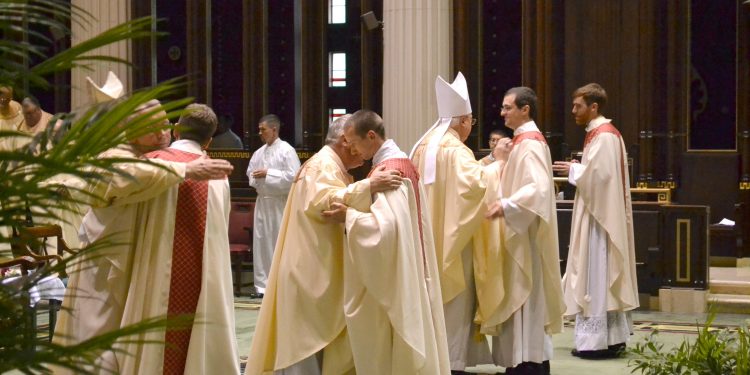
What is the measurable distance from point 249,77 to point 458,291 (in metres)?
8.62

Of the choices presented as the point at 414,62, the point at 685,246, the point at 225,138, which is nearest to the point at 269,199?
the point at 414,62

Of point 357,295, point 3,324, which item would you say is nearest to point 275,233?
point 357,295

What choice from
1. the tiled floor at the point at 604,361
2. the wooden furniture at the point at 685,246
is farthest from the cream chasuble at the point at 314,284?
the wooden furniture at the point at 685,246

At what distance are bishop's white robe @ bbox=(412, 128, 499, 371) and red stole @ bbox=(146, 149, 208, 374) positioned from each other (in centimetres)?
216

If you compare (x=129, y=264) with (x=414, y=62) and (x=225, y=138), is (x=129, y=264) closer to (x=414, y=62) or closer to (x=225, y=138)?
(x=414, y=62)

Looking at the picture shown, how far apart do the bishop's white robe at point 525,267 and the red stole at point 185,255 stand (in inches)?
97.8

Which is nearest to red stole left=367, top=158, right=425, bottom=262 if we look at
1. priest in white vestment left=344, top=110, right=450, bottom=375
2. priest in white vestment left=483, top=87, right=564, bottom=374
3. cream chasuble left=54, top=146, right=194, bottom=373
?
priest in white vestment left=344, top=110, right=450, bottom=375

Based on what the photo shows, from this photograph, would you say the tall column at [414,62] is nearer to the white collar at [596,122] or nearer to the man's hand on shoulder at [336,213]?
the white collar at [596,122]

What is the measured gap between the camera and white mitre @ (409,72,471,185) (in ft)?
22.5

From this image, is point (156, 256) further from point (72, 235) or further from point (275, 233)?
point (275, 233)

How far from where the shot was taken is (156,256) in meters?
4.74

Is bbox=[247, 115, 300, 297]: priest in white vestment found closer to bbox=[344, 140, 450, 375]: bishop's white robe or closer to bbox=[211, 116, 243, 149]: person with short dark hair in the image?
bbox=[211, 116, 243, 149]: person with short dark hair

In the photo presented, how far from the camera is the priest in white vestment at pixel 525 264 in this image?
22.5 feet

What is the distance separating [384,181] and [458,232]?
1.78 metres
